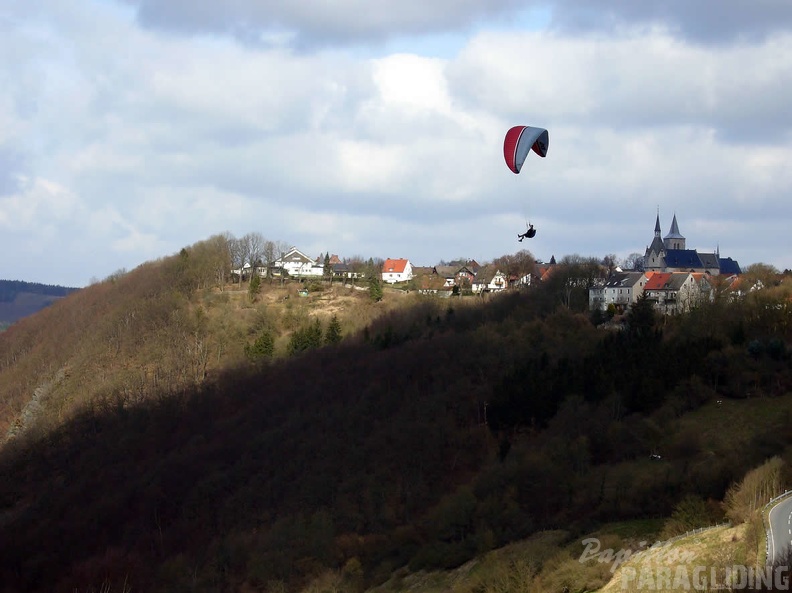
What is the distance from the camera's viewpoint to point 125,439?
266 ft

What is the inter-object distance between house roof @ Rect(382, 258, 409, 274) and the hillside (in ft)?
113

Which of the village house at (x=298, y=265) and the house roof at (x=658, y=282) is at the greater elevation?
the village house at (x=298, y=265)

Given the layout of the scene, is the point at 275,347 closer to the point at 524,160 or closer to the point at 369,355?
the point at 369,355

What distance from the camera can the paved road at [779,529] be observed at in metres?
22.8

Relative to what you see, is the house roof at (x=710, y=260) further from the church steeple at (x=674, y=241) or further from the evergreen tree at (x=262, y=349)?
the evergreen tree at (x=262, y=349)

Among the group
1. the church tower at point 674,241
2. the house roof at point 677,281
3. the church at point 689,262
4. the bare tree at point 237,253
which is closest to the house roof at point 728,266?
the church at point 689,262

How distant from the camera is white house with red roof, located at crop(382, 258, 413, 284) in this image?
14238 cm

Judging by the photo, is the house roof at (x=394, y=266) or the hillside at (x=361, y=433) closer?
the hillside at (x=361, y=433)

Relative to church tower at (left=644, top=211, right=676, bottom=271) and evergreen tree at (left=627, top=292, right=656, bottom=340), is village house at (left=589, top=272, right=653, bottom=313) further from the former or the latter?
church tower at (left=644, top=211, right=676, bottom=271)

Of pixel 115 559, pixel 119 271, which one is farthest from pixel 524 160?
pixel 119 271

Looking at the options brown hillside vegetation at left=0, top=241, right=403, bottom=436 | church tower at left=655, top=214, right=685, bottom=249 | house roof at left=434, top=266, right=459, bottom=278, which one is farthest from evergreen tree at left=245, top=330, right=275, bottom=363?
church tower at left=655, top=214, right=685, bottom=249

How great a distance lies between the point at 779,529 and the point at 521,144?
21.4 metres

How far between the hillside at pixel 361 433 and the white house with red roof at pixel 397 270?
3338 cm

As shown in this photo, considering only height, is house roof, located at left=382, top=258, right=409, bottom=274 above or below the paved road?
above
